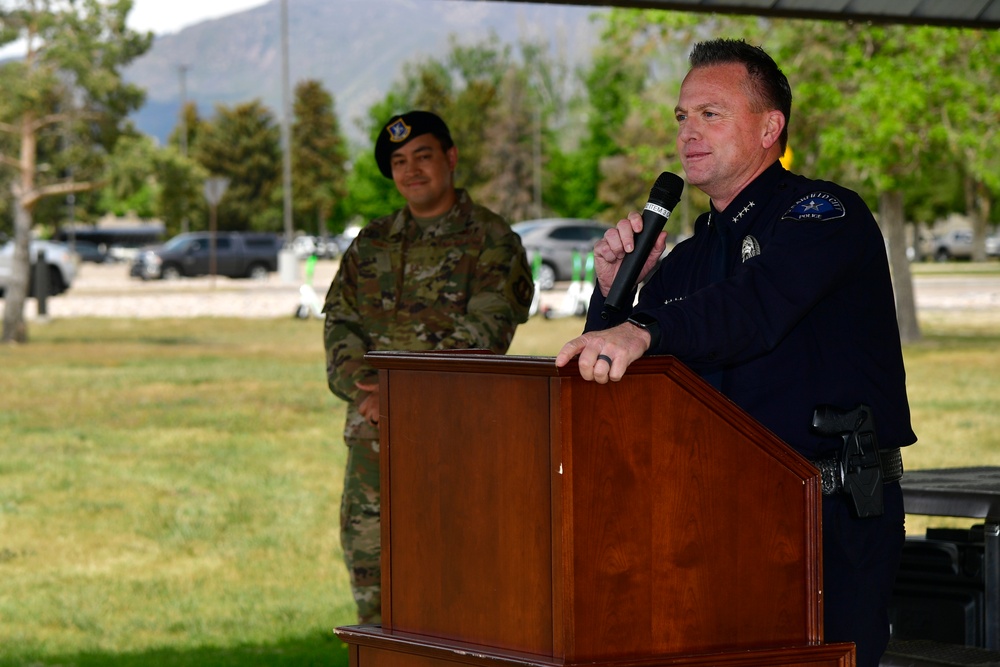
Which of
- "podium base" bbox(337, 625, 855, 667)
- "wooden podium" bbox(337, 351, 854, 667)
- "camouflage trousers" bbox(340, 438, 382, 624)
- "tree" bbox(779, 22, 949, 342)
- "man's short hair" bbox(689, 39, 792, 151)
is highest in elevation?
"tree" bbox(779, 22, 949, 342)

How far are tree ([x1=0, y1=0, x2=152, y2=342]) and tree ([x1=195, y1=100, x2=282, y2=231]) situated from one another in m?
73.2

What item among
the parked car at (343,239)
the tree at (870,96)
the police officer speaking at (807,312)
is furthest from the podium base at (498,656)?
the parked car at (343,239)

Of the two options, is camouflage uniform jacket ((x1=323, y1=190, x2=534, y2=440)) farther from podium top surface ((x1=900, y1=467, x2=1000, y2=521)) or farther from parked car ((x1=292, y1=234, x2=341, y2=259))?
parked car ((x1=292, y1=234, x2=341, y2=259))

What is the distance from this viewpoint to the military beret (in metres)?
4.80

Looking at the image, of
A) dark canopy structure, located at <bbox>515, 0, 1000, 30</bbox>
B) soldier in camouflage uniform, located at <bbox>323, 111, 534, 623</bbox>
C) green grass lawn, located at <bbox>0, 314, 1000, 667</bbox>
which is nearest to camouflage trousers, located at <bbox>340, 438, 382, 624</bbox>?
→ soldier in camouflage uniform, located at <bbox>323, 111, 534, 623</bbox>

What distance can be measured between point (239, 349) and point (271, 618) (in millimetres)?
14640

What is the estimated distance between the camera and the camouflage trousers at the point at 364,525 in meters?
4.83

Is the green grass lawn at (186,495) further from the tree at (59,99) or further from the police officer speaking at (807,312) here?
the police officer speaking at (807,312)

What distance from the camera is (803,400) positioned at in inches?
100

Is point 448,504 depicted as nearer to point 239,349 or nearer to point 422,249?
point 422,249

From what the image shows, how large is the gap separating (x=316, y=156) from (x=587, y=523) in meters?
97.0

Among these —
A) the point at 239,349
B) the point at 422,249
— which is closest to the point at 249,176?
the point at 239,349

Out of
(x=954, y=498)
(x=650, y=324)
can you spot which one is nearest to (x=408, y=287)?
(x=954, y=498)

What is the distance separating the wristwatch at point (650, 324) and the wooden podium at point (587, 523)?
80 mm
